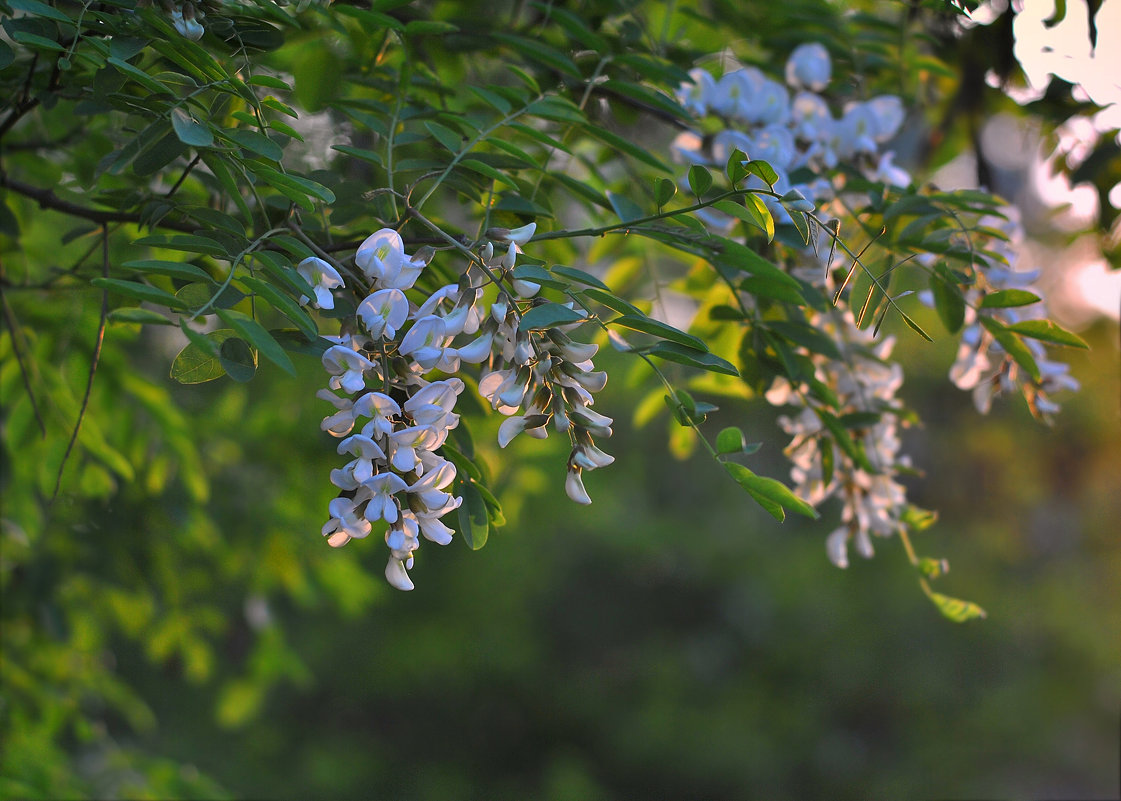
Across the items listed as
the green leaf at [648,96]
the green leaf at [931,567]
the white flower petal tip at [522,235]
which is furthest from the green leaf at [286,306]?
the green leaf at [931,567]

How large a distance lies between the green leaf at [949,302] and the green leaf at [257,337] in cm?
50

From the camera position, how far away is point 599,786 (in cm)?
529

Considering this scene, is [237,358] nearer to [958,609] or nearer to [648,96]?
[648,96]

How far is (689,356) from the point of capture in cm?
51

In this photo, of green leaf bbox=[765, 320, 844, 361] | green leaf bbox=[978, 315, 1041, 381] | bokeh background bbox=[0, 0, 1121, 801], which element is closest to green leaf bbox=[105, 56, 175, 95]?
green leaf bbox=[765, 320, 844, 361]

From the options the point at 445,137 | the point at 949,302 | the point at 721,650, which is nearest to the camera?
the point at 445,137

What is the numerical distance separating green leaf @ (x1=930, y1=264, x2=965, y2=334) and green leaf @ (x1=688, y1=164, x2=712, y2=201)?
0.25 m

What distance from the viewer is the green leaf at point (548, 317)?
1.45 ft

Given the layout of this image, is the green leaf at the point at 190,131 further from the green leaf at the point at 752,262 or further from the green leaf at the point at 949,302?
the green leaf at the point at 949,302

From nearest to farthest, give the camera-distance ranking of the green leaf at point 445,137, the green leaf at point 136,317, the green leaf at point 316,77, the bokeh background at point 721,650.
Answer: the green leaf at point 136,317 → the green leaf at point 445,137 → the green leaf at point 316,77 → the bokeh background at point 721,650

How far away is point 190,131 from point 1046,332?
58 cm

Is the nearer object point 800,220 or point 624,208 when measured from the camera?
point 800,220

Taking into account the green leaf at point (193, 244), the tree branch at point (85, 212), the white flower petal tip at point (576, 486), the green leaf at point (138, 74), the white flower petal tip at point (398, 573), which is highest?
the green leaf at point (138, 74)

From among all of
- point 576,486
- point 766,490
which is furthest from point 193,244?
point 766,490
